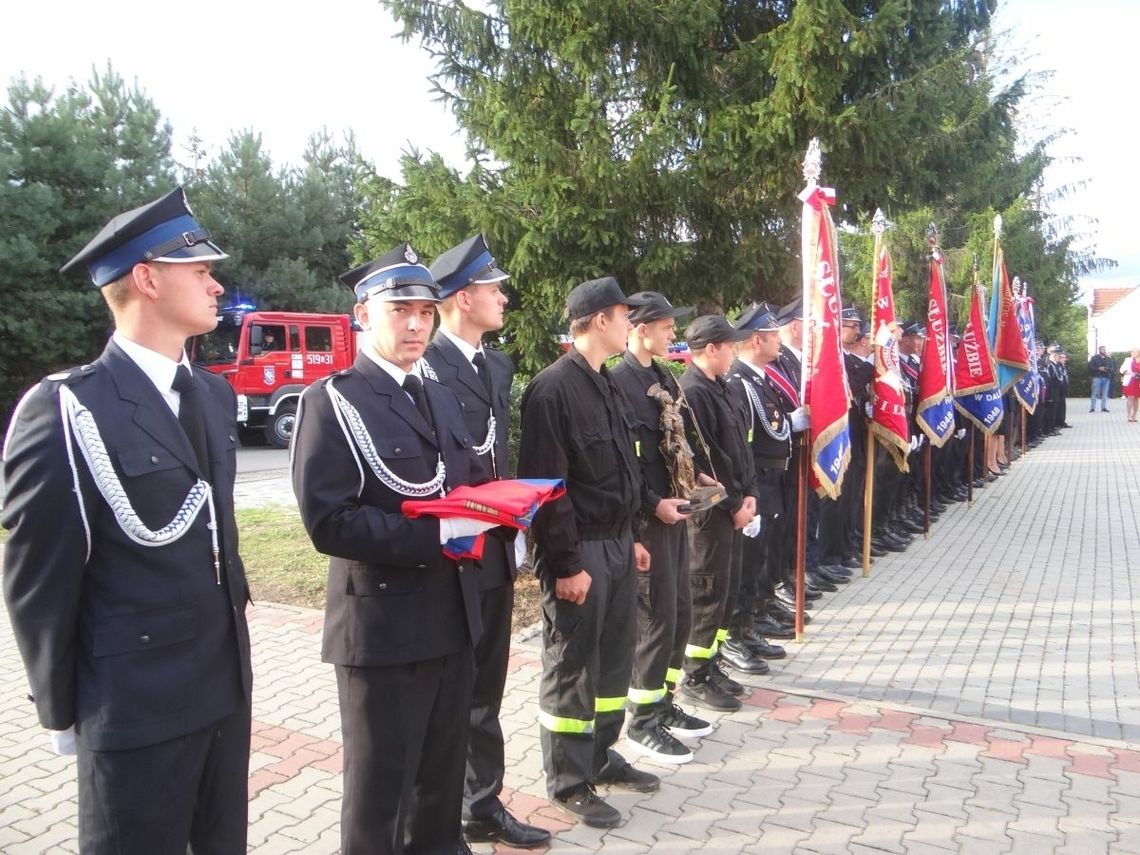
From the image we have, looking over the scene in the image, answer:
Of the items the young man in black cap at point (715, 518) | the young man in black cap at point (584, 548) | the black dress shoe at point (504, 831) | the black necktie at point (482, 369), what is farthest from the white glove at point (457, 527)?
the young man in black cap at point (715, 518)

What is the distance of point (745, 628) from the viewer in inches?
220

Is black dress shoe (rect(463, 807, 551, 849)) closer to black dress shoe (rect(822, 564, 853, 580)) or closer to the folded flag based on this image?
the folded flag

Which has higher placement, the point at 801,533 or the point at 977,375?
the point at 977,375

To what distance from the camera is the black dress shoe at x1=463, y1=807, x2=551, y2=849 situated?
3.33 m

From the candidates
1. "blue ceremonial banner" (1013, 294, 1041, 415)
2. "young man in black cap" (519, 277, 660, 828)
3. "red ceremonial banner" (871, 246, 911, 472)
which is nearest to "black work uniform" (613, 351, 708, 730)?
"young man in black cap" (519, 277, 660, 828)

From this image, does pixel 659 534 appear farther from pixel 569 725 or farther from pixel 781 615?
pixel 781 615

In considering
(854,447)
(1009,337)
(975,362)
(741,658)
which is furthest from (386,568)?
(1009,337)

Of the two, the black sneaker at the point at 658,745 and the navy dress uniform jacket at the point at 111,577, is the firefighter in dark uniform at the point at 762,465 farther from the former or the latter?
the navy dress uniform jacket at the point at 111,577

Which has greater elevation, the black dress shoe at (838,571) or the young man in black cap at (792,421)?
the young man in black cap at (792,421)

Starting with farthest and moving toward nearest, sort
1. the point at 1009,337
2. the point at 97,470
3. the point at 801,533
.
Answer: the point at 1009,337 < the point at 801,533 < the point at 97,470

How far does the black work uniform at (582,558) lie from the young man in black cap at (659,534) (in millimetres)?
312

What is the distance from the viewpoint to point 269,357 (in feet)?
61.9

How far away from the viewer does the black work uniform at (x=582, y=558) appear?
138 inches

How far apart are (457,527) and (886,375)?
635cm
